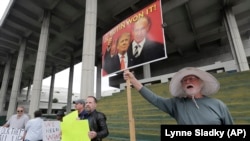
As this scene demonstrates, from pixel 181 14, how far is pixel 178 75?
16977 mm

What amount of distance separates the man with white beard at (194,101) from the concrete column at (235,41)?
590 inches

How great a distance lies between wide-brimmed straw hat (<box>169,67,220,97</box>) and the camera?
5.21 ft

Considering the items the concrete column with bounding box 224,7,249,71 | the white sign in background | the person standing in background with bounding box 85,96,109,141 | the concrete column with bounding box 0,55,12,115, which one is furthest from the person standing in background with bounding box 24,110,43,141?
the concrete column with bounding box 0,55,12,115

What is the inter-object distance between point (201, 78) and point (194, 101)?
27 cm

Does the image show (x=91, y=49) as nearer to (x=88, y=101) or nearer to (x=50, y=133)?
(x=50, y=133)

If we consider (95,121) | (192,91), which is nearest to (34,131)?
(95,121)

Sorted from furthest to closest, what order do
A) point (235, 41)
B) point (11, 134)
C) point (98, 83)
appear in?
point (98, 83) < point (235, 41) < point (11, 134)

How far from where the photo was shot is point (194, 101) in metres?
1.47

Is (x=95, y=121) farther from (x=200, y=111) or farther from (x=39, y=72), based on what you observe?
(x=39, y=72)

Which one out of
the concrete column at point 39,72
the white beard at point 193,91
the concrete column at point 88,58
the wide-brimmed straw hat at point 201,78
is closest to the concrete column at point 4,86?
the concrete column at point 39,72

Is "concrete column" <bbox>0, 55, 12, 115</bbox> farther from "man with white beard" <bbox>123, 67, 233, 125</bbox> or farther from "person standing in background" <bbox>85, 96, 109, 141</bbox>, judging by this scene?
"man with white beard" <bbox>123, 67, 233, 125</bbox>

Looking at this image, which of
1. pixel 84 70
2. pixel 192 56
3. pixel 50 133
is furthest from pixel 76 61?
pixel 50 133

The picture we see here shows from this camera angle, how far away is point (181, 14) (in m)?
17.0

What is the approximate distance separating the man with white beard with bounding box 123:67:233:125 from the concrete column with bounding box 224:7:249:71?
14979 millimetres
